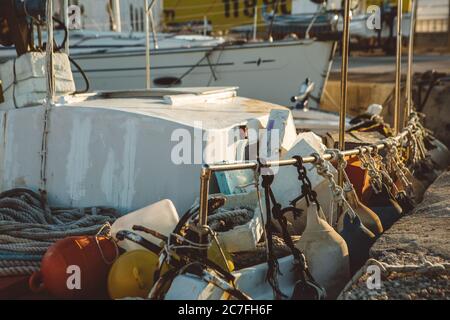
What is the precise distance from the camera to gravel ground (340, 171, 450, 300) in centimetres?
332

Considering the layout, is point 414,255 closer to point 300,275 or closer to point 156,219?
point 300,275

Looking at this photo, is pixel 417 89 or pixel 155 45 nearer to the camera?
pixel 417 89

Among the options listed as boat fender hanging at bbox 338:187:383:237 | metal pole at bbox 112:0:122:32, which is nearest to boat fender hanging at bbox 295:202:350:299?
boat fender hanging at bbox 338:187:383:237

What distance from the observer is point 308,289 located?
3688 millimetres

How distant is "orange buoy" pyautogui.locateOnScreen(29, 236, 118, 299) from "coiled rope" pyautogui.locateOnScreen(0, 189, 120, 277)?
0.35 m

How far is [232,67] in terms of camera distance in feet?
38.3

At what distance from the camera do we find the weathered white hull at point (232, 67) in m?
11.5

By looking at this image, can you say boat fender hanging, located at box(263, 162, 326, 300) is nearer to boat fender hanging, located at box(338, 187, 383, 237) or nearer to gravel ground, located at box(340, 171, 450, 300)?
gravel ground, located at box(340, 171, 450, 300)

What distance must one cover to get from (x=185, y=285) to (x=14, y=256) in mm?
1426

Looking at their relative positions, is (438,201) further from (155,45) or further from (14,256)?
(155,45)

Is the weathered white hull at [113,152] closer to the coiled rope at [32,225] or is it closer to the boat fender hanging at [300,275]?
the coiled rope at [32,225]

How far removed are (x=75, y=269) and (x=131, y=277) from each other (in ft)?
1.12
